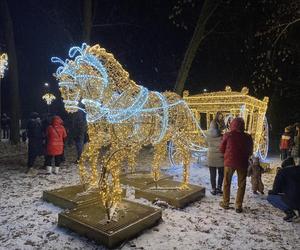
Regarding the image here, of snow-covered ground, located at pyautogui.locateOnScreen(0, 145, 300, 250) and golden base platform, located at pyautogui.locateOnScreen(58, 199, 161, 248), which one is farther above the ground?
golden base platform, located at pyautogui.locateOnScreen(58, 199, 161, 248)

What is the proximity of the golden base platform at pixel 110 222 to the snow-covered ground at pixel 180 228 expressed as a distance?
10 cm

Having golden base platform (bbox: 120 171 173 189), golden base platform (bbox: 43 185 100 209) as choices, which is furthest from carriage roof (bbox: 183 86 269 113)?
golden base platform (bbox: 43 185 100 209)

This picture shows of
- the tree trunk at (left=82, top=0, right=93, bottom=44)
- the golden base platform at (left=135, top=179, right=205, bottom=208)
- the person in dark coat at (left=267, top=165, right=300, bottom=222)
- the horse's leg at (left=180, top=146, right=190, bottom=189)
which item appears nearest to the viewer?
the person in dark coat at (left=267, top=165, right=300, bottom=222)

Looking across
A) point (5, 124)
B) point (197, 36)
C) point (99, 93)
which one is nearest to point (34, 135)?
point (99, 93)

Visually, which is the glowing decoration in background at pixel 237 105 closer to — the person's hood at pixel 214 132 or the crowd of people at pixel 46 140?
the person's hood at pixel 214 132

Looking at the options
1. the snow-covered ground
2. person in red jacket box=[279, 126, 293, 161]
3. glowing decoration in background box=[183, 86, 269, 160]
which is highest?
glowing decoration in background box=[183, 86, 269, 160]

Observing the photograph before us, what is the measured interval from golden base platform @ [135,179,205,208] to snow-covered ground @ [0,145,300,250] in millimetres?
135

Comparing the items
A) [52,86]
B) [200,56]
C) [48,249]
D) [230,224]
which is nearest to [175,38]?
[200,56]

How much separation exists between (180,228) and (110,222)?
1141 mm

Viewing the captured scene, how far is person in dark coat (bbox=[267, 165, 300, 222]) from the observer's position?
5535 mm

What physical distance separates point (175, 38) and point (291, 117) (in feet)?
26.2

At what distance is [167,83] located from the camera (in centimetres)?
1903

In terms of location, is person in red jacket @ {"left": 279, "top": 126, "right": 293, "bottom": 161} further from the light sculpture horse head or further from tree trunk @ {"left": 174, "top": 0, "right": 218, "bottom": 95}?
the light sculpture horse head

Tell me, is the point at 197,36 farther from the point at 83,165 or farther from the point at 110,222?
the point at 110,222
